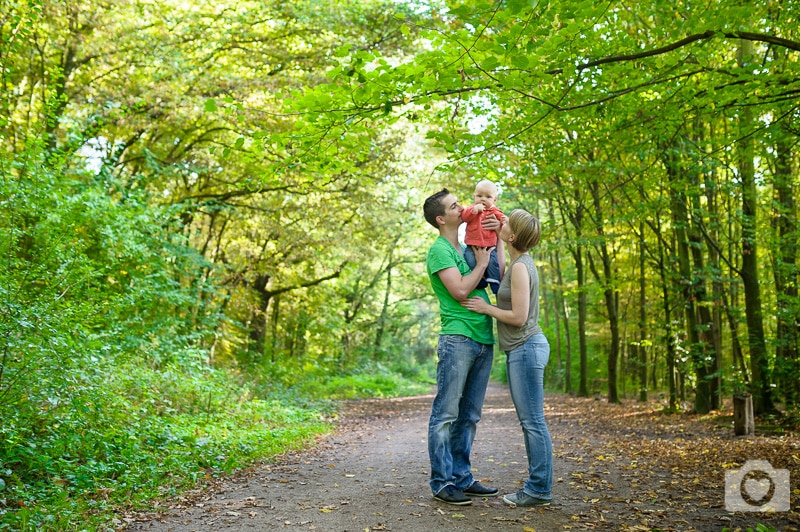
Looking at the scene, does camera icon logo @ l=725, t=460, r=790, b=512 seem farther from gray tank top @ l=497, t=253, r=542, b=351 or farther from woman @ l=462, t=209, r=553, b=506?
gray tank top @ l=497, t=253, r=542, b=351

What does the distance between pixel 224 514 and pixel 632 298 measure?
1886cm

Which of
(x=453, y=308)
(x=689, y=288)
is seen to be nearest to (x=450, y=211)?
(x=453, y=308)

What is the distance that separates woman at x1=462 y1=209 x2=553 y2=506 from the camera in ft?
13.6

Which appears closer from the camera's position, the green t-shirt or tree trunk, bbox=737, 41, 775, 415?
the green t-shirt

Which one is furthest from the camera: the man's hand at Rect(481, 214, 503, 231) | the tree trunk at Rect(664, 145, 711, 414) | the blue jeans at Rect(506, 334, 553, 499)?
the tree trunk at Rect(664, 145, 711, 414)

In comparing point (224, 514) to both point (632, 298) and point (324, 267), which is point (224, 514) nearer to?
point (324, 267)

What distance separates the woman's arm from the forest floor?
4.42 feet

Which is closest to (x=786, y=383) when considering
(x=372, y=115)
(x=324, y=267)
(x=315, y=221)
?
(x=372, y=115)

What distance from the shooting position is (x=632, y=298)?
67.1 ft

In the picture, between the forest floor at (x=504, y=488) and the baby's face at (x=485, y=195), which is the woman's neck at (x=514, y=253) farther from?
the forest floor at (x=504, y=488)

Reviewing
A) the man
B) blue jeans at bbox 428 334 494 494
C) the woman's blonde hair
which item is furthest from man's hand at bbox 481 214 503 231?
blue jeans at bbox 428 334 494 494

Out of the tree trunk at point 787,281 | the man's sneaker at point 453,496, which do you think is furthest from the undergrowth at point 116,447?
the tree trunk at point 787,281

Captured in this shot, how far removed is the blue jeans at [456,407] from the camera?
4.27 m

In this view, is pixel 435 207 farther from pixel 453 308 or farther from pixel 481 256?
pixel 453 308
